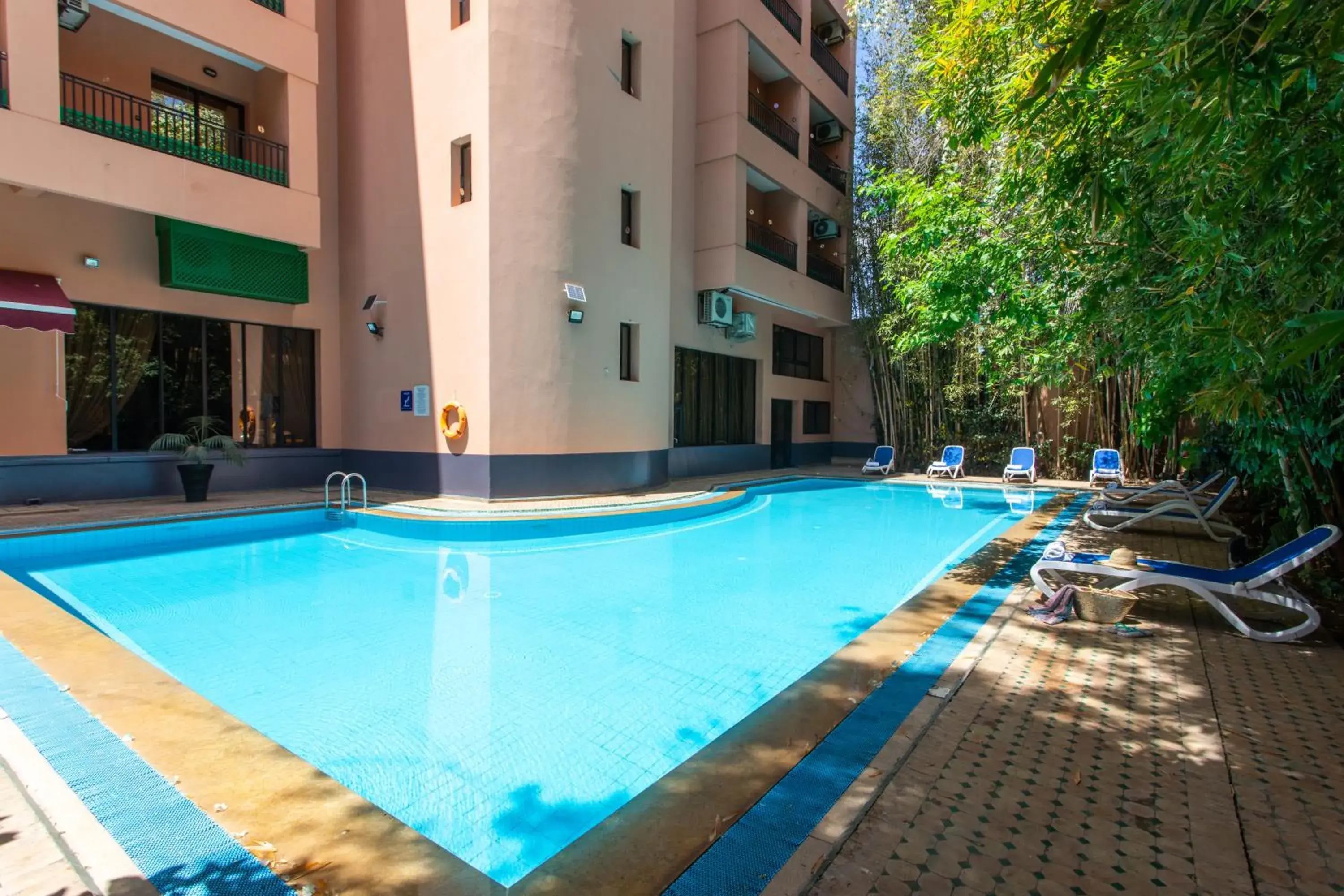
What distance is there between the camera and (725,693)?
4105mm

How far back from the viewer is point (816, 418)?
66.3 ft

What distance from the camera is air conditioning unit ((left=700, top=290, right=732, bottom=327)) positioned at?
1469 cm

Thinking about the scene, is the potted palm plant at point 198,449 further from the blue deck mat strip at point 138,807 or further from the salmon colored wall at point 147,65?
the blue deck mat strip at point 138,807

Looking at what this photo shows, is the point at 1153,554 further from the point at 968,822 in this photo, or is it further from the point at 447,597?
the point at 447,597

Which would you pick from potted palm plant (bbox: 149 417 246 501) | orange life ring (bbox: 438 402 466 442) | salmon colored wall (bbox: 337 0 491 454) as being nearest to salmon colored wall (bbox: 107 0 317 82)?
salmon colored wall (bbox: 337 0 491 454)

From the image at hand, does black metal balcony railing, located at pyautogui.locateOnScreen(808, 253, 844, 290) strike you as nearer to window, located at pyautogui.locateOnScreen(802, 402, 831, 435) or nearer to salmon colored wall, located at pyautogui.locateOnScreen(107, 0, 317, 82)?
window, located at pyautogui.locateOnScreen(802, 402, 831, 435)

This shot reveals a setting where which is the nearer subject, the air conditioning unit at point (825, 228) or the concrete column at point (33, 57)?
the concrete column at point (33, 57)

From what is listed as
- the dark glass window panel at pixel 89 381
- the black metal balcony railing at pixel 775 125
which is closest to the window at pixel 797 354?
the black metal balcony railing at pixel 775 125

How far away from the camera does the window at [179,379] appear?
993 cm

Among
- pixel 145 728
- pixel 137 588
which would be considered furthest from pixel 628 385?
pixel 145 728

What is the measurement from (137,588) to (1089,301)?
8.11 metres

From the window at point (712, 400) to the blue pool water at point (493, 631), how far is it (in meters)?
4.91

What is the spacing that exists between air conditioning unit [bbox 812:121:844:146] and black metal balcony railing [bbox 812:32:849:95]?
1.00 metres

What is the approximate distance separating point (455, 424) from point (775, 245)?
382 inches
